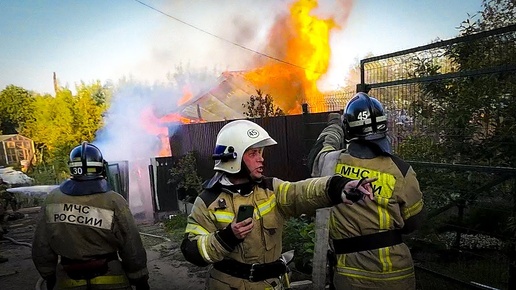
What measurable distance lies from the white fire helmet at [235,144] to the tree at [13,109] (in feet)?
86.8

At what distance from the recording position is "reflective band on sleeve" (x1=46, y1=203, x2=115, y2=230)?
2.83 metres

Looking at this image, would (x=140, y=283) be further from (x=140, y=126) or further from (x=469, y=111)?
(x=140, y=126)

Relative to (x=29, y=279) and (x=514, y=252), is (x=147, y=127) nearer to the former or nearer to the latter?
(x=29, y=279)

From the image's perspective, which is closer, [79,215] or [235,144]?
[235,144]

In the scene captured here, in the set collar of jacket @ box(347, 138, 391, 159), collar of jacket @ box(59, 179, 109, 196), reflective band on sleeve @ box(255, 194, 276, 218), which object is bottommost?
reflective band on sleeve @ box(255, 194, 276, 218)

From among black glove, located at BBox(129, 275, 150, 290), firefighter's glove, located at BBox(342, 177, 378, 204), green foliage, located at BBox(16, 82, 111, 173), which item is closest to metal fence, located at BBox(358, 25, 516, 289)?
firefighter's glove, located at BBox(342, 177, 378, 204)

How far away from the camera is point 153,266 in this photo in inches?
271

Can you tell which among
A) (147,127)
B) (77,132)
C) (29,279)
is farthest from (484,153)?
(77,132)

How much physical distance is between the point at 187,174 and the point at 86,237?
8.21 meters

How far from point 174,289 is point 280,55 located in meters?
17.5

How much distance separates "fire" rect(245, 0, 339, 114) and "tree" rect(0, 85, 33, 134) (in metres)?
16.0

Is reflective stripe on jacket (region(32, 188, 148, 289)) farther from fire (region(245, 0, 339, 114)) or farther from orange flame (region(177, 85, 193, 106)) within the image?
orange flame (region(177, 85, 193, 106))

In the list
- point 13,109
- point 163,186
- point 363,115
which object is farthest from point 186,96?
point 363,115

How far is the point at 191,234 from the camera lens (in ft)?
6.83
